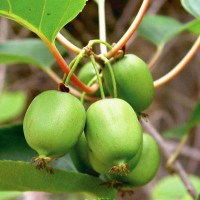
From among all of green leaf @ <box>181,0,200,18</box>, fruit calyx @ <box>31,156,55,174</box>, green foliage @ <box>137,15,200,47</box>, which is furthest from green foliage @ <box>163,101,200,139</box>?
fruit calyx @ <box>31,156,55,174</box>

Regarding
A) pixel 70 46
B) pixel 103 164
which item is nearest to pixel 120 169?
pixel 103 164

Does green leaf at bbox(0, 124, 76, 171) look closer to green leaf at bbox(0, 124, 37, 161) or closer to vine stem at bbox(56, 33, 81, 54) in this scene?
green leaf at bbox(0, 124, 37, 161)

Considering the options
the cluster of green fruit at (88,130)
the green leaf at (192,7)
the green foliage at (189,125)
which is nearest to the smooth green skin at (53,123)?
the cluster of green fruit at (88,130)

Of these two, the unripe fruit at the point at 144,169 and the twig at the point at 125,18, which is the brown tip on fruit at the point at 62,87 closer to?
the unripe fruit at the point at 144,169

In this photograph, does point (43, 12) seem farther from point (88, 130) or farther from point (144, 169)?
point (144, 169)

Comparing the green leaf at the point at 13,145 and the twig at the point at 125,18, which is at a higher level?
the green leaf at the point at 13,145
